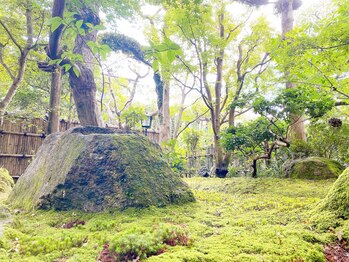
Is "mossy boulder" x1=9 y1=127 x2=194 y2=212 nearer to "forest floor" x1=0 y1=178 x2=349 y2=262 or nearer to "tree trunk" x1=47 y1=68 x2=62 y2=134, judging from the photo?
"forest floor" x1=0 y1=178 x2=349 y2=262

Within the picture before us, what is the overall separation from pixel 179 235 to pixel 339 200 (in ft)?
4.90

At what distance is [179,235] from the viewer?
171 cm

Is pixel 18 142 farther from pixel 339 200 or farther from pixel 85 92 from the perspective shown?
pixel 339 200

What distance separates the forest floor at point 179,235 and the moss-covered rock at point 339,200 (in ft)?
0.41

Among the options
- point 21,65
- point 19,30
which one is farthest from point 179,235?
point 19,30

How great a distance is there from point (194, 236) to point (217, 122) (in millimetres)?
5338

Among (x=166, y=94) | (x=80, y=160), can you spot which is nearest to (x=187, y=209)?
(x=80, y=160)

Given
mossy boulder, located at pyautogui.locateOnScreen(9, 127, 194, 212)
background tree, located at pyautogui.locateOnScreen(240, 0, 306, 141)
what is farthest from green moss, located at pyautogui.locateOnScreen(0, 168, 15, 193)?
background tree, located at pyautogui.locateOnScreen(240, 0, 306, 141)

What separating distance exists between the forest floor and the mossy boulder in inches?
5.8

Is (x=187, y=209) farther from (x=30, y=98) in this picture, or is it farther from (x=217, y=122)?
(x=30, y=98)

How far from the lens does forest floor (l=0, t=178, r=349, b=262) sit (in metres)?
1.49

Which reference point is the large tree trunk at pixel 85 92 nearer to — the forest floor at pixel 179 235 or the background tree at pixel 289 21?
the forest floor at pixel 179 235

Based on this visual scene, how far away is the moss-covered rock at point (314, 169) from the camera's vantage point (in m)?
4.61

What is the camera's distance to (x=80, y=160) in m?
2.84
